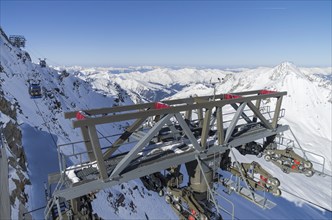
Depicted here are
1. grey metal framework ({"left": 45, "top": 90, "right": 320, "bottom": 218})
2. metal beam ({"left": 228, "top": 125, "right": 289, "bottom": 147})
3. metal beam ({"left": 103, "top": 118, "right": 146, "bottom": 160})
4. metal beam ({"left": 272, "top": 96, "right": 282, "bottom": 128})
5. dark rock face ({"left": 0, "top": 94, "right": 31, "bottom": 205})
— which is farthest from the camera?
dark rock face ({"left": 0, "top": 94, "right": 31, "bottom": 205})

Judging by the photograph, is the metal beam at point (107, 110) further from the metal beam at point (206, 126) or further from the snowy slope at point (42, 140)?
the snowy slope at point (42, 140)

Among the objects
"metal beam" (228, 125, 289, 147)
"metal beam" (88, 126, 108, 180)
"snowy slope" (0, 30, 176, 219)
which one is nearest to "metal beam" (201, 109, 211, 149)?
"metal beam" (228, 125, 289, 147)

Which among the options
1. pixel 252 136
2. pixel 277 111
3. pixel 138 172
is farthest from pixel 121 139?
pixel 277 111

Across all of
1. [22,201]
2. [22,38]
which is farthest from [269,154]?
[22,38]

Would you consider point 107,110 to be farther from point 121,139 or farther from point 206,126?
point 206,126

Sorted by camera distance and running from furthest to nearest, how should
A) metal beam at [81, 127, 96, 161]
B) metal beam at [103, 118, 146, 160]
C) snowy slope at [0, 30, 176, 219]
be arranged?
snowy slope at [0, 30, 176, 219] → metal beam at [103, 118, 146, 160] → metal beam at [81, 127, 96, 161]

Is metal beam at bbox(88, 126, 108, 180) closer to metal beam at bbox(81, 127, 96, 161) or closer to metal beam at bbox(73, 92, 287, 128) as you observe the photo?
metal beam at bbox(73, 92, 287, 128)

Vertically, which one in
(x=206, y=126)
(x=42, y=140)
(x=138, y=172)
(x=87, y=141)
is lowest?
(x=42, y=140)

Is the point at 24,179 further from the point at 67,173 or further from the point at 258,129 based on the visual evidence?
the point at 258,129

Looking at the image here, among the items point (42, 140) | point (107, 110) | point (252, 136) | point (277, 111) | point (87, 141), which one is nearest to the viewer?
point (87, 141)

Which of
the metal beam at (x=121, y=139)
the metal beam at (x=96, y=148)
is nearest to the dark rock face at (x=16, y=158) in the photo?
the metal beam at (x=121, y=139)

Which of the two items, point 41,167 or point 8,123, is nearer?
point 8,123
